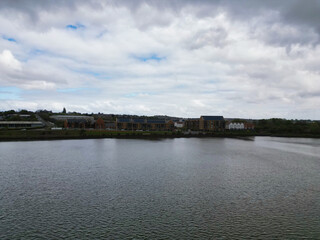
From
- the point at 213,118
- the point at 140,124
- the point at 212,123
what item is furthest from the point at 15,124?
the point at 213,118

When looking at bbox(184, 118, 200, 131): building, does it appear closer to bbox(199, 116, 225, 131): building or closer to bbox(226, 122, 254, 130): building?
bbox(199, 116, 225, 131): building

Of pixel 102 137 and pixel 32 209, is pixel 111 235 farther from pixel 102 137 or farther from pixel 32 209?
pixel 102 137

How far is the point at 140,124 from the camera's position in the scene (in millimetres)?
151000

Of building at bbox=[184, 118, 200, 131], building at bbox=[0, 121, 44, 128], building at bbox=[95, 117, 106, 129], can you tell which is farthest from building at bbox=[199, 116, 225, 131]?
building at bbox=[0, 121, 44, 128]

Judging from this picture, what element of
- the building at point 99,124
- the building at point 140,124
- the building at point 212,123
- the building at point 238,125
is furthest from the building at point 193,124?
the building at point 99,124

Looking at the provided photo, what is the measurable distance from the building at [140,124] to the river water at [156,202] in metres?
105

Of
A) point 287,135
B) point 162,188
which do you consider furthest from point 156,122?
point 162,188

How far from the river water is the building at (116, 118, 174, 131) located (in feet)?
344

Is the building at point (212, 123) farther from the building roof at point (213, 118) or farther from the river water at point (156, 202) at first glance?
the river water at point (156, 202)

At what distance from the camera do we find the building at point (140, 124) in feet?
488

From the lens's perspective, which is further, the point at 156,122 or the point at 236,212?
the point at 156,122

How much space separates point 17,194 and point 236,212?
24296mm

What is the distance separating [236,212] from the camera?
23359 millimetres

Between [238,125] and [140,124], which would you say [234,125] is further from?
[140,124]
